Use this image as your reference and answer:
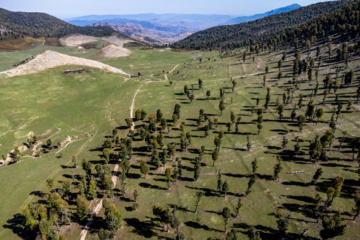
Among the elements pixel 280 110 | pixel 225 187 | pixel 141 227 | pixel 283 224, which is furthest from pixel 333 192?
pixel 280 110

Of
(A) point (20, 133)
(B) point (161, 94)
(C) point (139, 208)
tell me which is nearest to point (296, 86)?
(B) point (161, 94)

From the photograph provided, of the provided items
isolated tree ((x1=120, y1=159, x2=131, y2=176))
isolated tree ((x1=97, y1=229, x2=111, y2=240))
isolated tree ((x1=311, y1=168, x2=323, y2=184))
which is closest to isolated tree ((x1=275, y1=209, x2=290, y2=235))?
isolated tree ((x1=311, y1=168, x2=323, y2=184))

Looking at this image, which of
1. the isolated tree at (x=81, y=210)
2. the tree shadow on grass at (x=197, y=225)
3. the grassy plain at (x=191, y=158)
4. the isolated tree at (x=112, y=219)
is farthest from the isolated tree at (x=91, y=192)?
the tree shadow on grass at (x=197, y=225)

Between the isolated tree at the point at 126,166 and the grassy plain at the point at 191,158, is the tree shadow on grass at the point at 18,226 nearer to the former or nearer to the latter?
the grassy plain at the point at 191,158

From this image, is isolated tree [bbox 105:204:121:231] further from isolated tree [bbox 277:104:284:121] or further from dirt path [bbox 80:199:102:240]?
isolated tree [bbox 277:104:284:121]

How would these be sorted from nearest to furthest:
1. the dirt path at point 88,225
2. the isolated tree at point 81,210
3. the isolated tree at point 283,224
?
the isolated tree at point 283,224 < the dirt path at point 88,225 < the isolated tree at point 81,210

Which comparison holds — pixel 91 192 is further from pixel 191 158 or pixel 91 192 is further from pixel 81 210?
pixel 191 158
